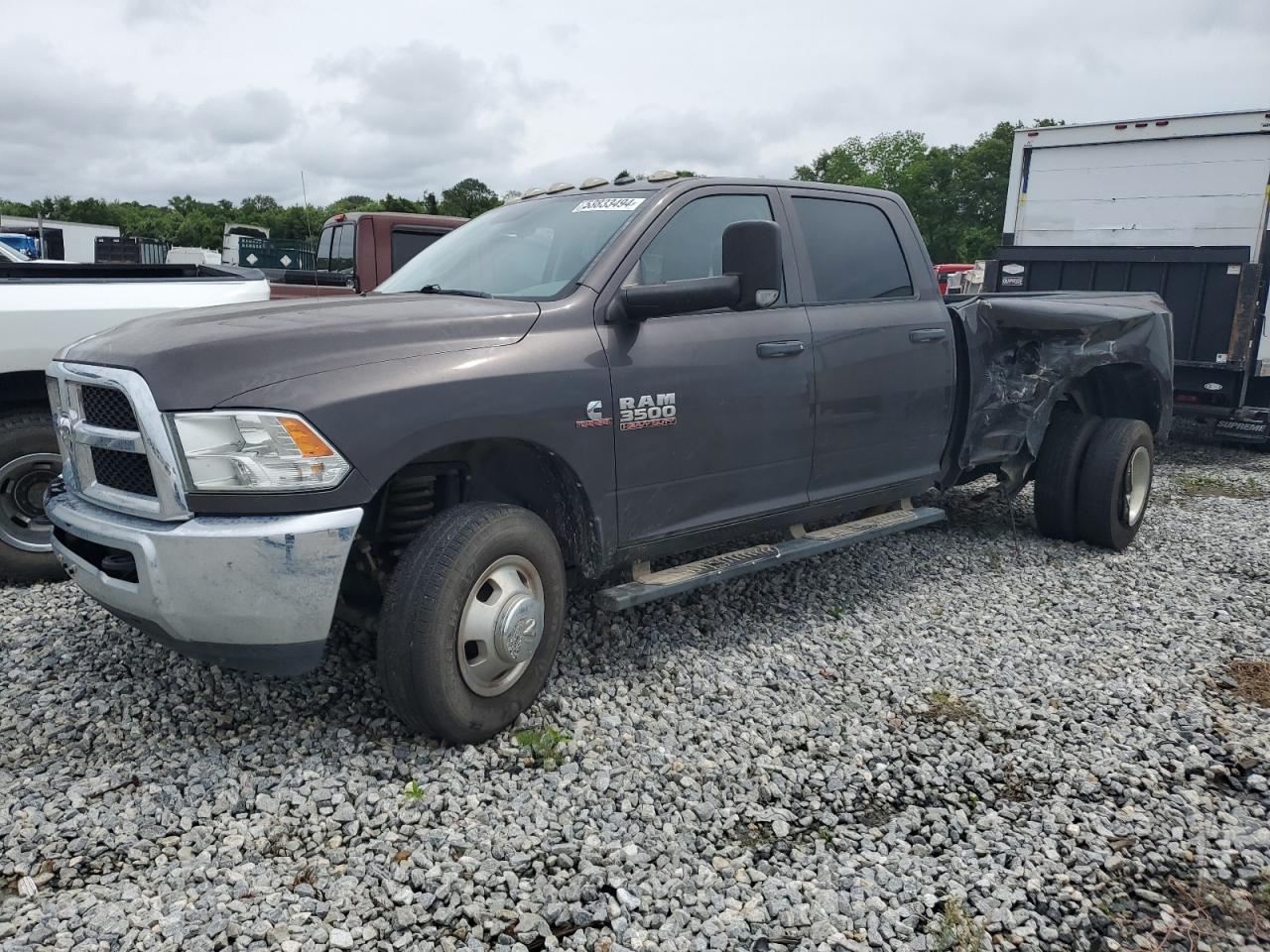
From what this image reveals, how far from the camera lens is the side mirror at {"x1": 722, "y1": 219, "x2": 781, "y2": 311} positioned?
3.59m

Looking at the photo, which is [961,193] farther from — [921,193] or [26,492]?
[26,492]

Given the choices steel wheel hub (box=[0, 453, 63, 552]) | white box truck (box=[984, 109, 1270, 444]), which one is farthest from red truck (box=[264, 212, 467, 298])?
steel wheel hub (box=[0, 453, 63, 552])

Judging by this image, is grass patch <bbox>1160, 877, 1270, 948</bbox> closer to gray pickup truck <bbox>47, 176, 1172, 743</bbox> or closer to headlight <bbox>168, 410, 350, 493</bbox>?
gray pickup truck <bbox>47, 176, 1172, 743</bbox>

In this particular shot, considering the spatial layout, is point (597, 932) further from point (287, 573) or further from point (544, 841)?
point (287, 573)

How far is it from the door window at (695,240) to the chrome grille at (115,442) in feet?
5.79

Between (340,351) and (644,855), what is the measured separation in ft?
5.79

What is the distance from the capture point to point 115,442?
314 centimetres

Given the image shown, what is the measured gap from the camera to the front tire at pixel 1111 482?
5.89 meters

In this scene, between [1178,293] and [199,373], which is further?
[1178,293]

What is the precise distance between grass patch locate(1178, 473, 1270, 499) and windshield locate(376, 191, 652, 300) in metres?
6.21

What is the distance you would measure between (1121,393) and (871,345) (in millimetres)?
2674

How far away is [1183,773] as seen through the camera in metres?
3.35

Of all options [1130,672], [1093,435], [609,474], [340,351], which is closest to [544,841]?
[609,474]

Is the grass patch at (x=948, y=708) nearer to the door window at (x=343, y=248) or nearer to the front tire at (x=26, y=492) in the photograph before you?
the front tire at (x=26, y=492)
